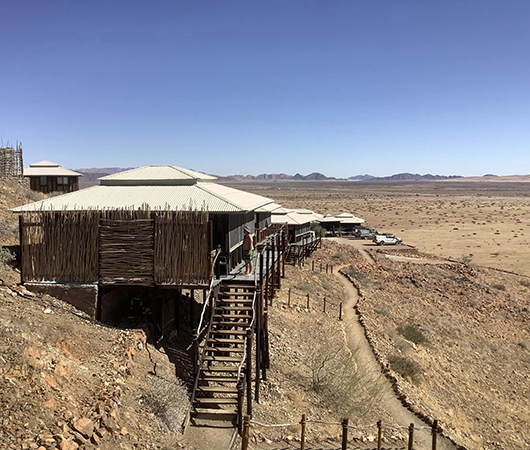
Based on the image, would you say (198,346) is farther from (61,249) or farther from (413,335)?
(413,335)

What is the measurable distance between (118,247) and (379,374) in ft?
31.1

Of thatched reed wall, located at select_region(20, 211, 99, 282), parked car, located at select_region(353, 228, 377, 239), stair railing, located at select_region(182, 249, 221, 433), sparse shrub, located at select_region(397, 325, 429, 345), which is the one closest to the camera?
stair railing, located at select_region(182, 249, 221, 433)

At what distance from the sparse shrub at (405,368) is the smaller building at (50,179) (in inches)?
1063

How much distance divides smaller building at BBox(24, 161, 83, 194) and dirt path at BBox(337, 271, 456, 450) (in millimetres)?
23001

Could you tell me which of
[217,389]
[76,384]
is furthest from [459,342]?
[76,384]

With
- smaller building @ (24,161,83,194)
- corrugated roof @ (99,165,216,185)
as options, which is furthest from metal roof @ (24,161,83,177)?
corrugated roof @ (99,165,216,185)

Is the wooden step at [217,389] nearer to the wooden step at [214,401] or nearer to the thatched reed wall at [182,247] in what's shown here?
the wooden step at [214,401]

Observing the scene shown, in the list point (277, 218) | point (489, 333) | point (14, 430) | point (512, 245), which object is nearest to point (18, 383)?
point (14, 430)

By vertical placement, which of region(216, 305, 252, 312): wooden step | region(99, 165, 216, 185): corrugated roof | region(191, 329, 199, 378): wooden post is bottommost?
region(191, 329, 199, 378): wooden post

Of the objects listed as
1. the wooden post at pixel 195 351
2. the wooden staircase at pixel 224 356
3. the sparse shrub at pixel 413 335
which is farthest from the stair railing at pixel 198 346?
the sparse shrub at pixel 413 335

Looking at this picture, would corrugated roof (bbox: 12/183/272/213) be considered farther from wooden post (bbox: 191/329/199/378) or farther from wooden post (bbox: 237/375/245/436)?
wooden post (bbox: 237/375/245/436)

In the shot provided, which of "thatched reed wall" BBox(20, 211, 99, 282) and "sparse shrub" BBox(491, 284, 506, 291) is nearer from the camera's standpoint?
"thatched reed wall" BBox(20, 211, 99, 282)

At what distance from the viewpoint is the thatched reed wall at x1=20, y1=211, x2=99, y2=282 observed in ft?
39.2

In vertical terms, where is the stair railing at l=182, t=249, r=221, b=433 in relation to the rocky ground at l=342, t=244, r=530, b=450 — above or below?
above
